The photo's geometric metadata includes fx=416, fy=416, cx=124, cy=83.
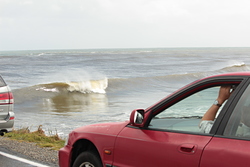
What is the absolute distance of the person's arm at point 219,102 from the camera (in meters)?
3.54

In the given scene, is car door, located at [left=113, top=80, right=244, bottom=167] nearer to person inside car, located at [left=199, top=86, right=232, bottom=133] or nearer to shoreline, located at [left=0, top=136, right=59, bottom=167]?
person inside car, located at [left=199, top=86, right=232, bottom=133]

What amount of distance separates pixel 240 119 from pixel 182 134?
1.87 ft

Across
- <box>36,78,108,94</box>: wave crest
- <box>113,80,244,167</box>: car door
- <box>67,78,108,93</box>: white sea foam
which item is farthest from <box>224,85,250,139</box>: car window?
<box>67,78,108,93</box>: white sea foam

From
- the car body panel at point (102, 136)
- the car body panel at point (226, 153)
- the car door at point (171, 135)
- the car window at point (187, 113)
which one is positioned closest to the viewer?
the car body panel at point (226, 153)

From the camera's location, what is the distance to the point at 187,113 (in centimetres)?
413

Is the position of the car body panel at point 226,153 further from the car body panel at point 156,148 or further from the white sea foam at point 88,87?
the white sea foam at point 88,87

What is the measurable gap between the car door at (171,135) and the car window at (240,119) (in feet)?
0.62

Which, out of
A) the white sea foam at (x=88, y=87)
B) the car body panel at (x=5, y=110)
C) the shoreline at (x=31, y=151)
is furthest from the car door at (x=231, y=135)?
the white sea foam at (x=88, y=87)

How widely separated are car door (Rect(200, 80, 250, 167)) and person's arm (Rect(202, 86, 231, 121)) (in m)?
0.28

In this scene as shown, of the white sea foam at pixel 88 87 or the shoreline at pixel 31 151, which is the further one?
the white sea foam at pixel 88 87

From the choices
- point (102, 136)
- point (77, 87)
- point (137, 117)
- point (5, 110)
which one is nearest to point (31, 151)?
point (5, 110)

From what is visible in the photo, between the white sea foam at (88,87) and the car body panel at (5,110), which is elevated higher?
the car body panel at (5,110)

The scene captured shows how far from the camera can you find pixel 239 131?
3.20 m

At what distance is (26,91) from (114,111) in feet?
35.0
